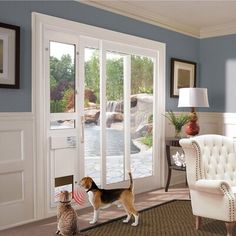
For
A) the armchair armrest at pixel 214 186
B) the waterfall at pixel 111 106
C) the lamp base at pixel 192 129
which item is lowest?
the armchair armrest at pixel 214 186

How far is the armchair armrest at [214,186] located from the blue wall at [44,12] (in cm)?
176

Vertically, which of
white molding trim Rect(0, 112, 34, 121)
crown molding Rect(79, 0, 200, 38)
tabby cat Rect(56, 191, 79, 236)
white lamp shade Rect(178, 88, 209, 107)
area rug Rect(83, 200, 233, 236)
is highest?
crown molding Rect(79, 0, 200, 38)

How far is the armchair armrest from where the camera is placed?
9.81 feet

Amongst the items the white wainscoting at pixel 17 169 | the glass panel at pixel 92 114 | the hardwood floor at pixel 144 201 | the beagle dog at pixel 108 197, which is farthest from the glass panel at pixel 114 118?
the white wainscoting at pixel 17 169

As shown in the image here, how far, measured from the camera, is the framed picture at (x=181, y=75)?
5234 mm

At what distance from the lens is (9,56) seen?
10.7ft

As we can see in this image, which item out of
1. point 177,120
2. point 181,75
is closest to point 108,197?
point 177,120

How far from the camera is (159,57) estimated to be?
4.98 metres

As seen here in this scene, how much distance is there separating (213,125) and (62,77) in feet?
9.53

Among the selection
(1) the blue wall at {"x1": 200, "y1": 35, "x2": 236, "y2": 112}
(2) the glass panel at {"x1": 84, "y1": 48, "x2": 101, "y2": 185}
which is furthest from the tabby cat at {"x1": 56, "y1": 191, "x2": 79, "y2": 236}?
(1) the blue wall at {"x1": 200, "y1": 35, "x2": 236, "y2": 112}

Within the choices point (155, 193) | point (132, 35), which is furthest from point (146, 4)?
point (155, 193)

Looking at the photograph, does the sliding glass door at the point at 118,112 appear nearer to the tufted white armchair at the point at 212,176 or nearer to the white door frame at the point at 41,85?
the white door frame at the point at 41,85

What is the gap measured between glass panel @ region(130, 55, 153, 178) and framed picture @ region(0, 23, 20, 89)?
1754mm

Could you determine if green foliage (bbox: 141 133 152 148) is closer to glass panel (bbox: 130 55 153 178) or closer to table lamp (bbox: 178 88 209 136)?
glass panel (bbox: 130 55 153 178)
